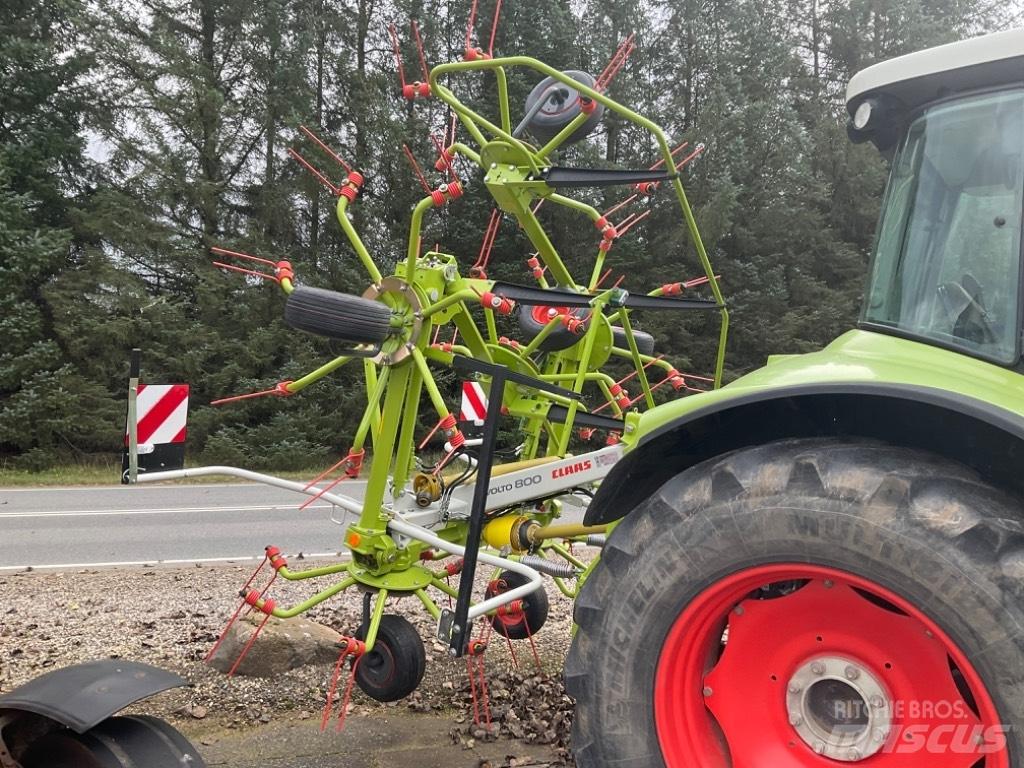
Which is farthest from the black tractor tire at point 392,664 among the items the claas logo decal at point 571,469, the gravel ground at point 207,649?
the claas logo decal at point 571,469

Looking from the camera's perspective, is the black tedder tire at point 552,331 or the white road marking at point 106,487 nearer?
the black tedder tire at point 552,331

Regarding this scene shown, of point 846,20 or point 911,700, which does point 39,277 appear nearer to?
point 911,700

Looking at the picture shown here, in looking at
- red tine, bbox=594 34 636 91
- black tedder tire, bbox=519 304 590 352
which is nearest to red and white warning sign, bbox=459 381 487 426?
black tedder tire, bbox=519 304 590 352

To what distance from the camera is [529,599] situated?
11.4 ft

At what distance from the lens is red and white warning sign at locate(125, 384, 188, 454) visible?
3045 mm

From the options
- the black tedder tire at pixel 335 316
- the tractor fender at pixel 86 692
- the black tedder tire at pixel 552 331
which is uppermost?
the black tedder tire at pixel 552 331

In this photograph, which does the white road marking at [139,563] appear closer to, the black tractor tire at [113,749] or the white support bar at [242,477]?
the white support bar at [242,477]

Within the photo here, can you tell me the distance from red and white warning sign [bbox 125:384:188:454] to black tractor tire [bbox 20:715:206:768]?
149 cm

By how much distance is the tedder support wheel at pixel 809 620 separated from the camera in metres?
1.38

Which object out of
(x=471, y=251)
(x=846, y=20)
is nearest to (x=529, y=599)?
(x=471, y=251)

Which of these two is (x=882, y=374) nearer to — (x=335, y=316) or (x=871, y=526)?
(x=871, y=526)

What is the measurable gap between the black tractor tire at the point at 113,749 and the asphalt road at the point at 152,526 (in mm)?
5145

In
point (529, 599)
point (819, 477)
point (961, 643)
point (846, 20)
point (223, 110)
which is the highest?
point (846, 20)

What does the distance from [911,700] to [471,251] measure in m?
15.3
